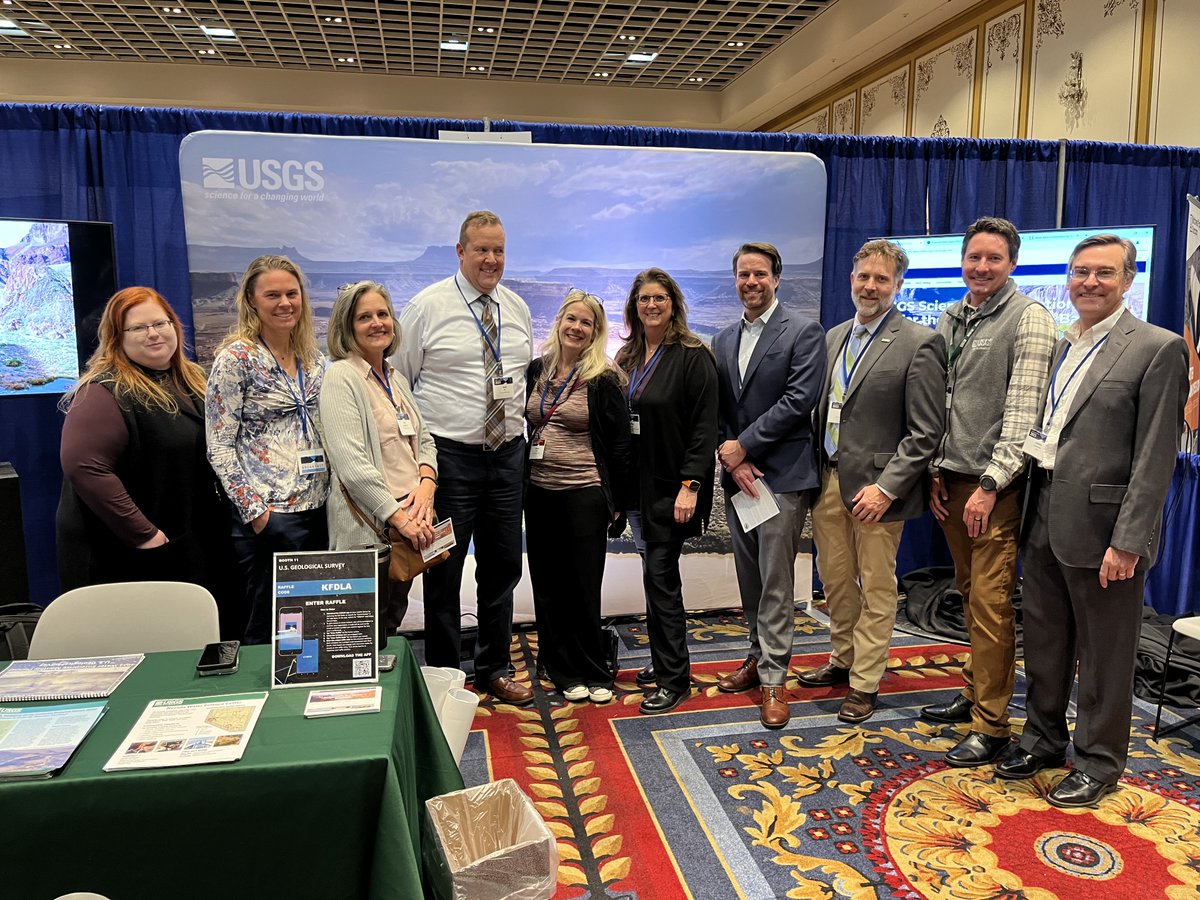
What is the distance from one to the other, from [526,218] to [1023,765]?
119 inches

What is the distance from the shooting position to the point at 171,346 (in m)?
2.81

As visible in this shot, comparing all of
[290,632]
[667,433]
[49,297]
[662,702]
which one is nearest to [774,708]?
[662,702]

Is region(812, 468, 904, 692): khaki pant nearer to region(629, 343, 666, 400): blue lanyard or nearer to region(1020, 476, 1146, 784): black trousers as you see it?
region(1020, 476, 1146, 784): black trousers

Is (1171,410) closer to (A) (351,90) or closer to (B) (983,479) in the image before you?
(B) (983,479)

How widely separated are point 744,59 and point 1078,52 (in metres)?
4.17

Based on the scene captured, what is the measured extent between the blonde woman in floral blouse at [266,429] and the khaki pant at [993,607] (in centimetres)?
218

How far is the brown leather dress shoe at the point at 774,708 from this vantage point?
304 cm

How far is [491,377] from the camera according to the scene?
3043 millimetres

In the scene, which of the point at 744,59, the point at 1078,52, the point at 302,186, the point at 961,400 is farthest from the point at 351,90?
the point at 961,400

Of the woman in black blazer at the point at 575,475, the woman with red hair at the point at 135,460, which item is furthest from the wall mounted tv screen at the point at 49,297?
the woman in black blazer at the point at 575,475

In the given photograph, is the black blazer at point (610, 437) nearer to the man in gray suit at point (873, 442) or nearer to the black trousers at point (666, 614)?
the black trousers at point (666, 614)

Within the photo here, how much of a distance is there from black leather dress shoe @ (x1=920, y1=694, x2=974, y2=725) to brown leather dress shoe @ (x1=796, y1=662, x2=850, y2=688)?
37cm

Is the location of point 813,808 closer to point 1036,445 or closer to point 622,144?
point 1036,445

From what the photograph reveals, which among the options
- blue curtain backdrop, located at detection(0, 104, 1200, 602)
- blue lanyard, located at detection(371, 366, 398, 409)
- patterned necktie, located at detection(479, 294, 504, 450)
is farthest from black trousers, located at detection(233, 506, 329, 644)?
blue curtain backdrop, located at detection(0, 104, 1200, 602)
